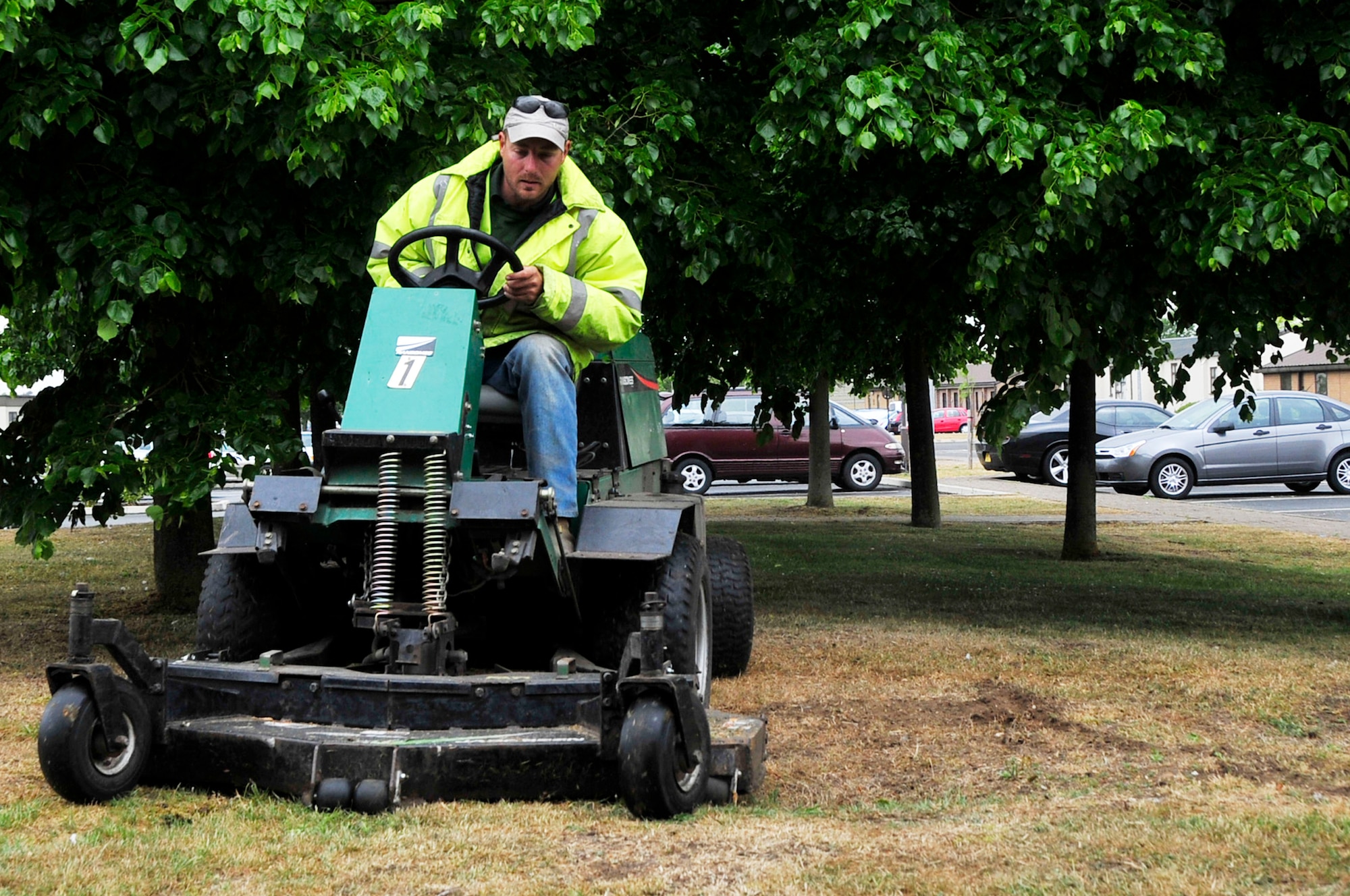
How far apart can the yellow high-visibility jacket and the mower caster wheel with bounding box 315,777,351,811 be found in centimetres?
165

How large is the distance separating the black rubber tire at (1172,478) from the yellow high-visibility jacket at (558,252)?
20512 mm

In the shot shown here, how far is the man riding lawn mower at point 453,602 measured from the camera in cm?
452

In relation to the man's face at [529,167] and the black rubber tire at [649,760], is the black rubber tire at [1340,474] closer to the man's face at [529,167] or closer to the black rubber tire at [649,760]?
the man's face at [529,167]

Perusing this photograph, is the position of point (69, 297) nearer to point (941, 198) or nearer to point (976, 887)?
point (941, 198)

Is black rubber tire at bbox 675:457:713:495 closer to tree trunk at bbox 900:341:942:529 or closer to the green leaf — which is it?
tree trunk at bbox 900:341:942:529

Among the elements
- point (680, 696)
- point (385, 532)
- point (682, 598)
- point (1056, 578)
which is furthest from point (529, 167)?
point (1056, 578)

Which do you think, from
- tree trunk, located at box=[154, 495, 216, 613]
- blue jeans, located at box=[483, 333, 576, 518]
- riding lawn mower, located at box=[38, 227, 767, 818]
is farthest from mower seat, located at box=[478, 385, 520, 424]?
tree trunk, located at box=[154, 495, 216, 613]

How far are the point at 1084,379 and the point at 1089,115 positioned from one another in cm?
551

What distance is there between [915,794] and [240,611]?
94.4 inches

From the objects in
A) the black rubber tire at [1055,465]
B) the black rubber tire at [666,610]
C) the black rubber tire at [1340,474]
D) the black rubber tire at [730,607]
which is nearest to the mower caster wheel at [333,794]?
the black rubber tire at [666,610]

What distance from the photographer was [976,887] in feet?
12.5

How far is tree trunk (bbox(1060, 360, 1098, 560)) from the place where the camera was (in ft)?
44.3

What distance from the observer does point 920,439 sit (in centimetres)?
1756

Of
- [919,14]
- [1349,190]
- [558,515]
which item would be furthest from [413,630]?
[1349,190]
